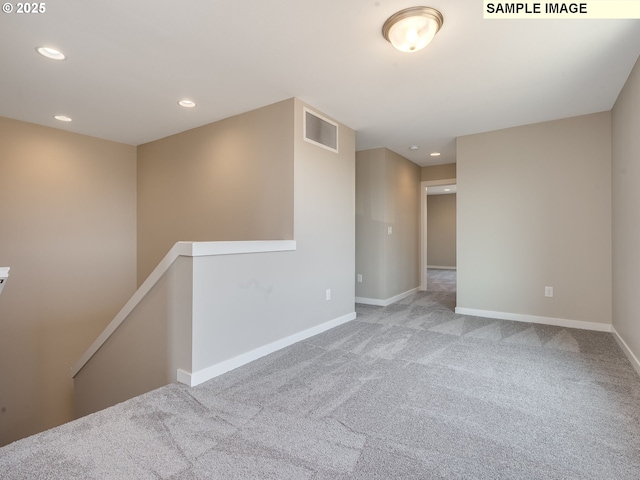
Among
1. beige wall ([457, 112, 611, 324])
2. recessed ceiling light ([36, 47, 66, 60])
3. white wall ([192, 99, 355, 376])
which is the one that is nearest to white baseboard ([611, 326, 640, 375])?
beige wall ([457, 112, 611, 324])

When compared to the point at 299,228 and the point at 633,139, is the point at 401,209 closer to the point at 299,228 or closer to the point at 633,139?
the point at 299,228

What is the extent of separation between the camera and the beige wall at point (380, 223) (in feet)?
16.2

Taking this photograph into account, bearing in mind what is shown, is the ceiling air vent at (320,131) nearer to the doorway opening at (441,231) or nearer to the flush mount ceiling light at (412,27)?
the flush mount ceiling light at (412,27)

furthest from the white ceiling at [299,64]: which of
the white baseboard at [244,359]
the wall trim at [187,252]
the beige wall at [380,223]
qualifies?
the white baseboard at [244,359]

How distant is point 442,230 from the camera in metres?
10.4

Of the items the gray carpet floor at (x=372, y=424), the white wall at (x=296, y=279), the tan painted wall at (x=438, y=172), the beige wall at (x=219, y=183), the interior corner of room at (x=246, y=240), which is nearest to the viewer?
the gray carpet floor at (x=372, y=424)

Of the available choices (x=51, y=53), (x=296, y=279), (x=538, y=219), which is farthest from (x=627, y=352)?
(x=51, y=53)

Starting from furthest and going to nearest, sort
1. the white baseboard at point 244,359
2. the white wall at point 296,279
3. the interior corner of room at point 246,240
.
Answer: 1. the interior corner of room at point 246,240
2. the white wall at point 296,279
3. the white baseboard at point 244,359

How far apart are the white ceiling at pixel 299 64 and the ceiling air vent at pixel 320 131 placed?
0.12 m

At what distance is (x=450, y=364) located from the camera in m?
2.58

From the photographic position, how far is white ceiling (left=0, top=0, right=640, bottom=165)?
77.2 inches

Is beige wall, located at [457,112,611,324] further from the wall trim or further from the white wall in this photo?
the wall trim

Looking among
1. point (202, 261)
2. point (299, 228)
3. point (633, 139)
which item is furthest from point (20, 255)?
point (633, 139)

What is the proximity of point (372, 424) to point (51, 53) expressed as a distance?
3.29m
